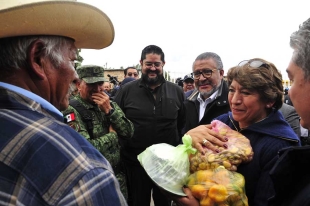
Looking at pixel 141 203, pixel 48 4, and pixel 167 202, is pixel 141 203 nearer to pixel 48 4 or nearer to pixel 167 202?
pixel 167 202

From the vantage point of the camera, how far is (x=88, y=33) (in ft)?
4.16

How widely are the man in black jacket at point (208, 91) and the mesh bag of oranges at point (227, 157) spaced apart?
127 centimetres

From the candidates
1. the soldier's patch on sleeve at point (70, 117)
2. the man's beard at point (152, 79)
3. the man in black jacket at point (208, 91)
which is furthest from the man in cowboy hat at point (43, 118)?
the man's beard at point (152, 79)

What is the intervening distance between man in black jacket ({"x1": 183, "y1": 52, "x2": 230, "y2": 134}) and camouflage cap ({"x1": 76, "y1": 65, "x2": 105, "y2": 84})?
1.11 m

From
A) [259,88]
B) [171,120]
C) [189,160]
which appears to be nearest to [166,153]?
[189,160]

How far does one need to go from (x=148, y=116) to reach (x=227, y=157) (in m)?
1.98

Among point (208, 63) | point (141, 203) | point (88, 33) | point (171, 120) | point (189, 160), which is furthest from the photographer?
point (171, 120)

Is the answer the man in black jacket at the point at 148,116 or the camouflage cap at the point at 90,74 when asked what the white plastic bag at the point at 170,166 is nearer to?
the camouflage cap at the point at 90,74

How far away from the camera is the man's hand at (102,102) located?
2627mm

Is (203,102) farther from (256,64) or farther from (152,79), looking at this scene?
(256,64)

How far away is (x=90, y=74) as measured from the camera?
2744mm

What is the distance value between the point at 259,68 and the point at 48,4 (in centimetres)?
135

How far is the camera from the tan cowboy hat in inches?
36.7

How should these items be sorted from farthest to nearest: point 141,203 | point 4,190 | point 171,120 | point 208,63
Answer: point 171,120 < point 141,203 < point 208,63 < point 4,190
